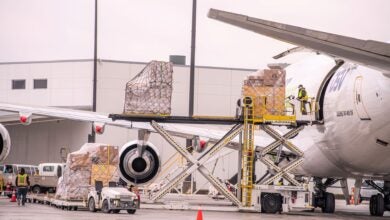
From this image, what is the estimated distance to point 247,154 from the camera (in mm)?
28312

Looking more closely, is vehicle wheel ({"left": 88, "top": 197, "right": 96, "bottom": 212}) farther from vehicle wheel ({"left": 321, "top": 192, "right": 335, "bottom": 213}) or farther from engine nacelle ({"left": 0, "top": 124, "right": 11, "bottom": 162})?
vehicle wheel ({"left": 321, "top": 192, "right": 335, "bottom": 213})

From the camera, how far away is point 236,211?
28.1 meters

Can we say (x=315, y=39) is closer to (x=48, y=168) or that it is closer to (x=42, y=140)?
(x=48, y=168)

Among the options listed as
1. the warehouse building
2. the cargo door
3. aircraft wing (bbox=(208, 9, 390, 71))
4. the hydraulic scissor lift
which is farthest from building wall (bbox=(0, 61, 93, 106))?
aircraft wing (bbox=(208, 9, 390, 71))

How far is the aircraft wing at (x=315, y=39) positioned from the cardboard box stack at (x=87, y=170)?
489 inches

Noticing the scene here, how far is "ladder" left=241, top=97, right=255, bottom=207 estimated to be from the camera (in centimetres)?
2814

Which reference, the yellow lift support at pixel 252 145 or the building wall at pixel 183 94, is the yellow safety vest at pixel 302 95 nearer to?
the yellow lift support at pixel 252 145

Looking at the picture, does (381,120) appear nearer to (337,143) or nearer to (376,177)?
(337,143)

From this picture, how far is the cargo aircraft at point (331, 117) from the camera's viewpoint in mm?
18938

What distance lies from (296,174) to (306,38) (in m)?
15.2

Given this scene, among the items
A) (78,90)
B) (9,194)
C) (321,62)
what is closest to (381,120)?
(321,62)

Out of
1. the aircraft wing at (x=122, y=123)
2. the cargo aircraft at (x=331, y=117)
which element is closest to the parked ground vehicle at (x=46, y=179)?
the aircraft wing at (x=122, y=123)

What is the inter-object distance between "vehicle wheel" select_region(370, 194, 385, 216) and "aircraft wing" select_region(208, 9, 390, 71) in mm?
11180

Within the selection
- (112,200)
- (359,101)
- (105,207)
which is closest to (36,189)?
(105,207)
